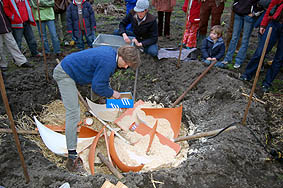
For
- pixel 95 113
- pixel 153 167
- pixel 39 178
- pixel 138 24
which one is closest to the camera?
pixel 39 178

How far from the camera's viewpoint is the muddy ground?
7.13 ft

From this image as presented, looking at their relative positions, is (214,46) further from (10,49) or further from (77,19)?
(10,49)

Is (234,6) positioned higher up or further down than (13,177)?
higher up

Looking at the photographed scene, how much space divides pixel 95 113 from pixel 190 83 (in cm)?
182

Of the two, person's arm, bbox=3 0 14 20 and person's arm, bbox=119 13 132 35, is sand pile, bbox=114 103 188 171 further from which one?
person's arm, bbox=3 0 14 20

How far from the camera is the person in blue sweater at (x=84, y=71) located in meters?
2.41

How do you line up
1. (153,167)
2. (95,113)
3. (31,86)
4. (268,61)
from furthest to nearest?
1. (268,61)
2. (31,86)
3. (95,113)
4. (153,167)

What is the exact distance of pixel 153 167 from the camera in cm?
252

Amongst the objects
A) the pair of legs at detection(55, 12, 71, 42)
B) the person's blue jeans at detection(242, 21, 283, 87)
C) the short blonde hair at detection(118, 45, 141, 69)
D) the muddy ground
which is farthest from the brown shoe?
the pair of legs at detection(55, 12, 71, 42)

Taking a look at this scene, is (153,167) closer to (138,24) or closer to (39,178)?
(39,178)

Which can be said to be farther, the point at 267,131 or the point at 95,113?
the point at 95,113

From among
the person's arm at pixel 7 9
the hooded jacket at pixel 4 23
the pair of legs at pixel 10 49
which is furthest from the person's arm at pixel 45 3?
the pair of legs at pixel 10 49

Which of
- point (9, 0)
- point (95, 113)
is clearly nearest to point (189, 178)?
point (95, 113)

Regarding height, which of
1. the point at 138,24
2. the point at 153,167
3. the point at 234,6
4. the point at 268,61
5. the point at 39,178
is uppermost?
the point at 234,6
